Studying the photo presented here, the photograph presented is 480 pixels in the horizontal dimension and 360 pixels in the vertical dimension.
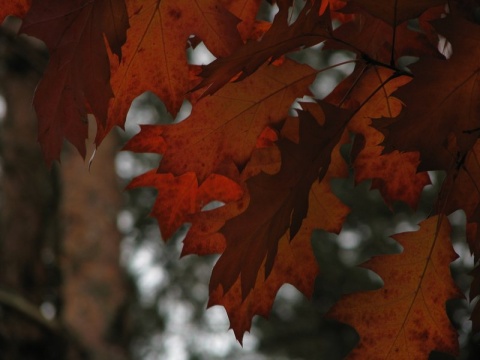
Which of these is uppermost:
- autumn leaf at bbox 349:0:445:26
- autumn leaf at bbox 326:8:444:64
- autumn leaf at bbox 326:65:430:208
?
autumn leaf at bbox 349:0:445:26

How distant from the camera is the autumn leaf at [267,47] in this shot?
92 cm

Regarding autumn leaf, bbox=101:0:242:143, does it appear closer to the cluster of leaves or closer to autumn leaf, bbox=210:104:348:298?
the cluster of leaves

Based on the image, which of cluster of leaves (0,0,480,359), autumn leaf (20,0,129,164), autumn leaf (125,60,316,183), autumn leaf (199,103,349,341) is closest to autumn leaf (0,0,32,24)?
cluster of leaves (0,0,480,359)

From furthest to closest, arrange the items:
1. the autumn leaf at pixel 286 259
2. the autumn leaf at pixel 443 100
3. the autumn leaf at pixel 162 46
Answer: the autumn leaf at pixel 286 259
the autumn leaf at pixel 162 46
the autumn leaf at pixel 443 100

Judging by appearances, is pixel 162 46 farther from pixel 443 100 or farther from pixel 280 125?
pixel 443 100

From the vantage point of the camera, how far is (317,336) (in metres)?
7.88

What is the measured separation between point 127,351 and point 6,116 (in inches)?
80.1

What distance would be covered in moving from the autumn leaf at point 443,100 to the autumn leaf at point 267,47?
5.8 inches

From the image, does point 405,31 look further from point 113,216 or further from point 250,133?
point 113,216

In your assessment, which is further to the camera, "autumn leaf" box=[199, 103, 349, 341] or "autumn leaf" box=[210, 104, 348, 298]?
"autumn leaf" box=[199, 103, 349, 341]

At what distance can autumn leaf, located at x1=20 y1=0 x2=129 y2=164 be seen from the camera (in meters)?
0.93

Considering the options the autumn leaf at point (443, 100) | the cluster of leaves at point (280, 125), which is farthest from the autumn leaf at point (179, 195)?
the autumn leaf at point (443, 100)

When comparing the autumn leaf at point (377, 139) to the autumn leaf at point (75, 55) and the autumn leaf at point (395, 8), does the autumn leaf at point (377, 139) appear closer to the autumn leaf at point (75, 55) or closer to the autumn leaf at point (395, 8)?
the autumn leaf at point (395, 8)

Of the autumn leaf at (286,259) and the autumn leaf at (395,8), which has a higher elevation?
the autumn leaf at (395,8)
